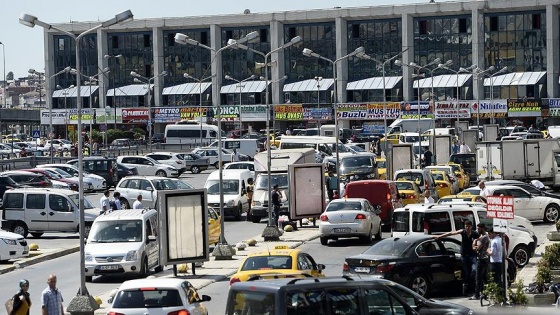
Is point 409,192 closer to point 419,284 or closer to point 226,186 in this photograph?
point 226,186

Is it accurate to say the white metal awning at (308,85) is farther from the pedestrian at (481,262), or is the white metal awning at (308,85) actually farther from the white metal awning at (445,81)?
the pedestrian at (481,262)

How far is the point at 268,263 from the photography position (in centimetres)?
2397

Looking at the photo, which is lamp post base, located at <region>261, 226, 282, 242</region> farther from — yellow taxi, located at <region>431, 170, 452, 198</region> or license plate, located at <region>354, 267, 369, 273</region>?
license plate, located at <region>354, 267, 369, 273</region>

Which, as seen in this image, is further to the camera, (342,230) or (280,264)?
(342,230)

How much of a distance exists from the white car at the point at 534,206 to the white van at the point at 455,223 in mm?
11149

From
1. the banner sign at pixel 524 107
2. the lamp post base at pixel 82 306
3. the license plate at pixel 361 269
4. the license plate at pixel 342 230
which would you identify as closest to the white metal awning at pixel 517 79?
the banner sign at pixel 524 107

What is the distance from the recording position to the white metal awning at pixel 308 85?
4734 inches

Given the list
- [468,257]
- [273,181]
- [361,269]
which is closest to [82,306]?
[361,269]

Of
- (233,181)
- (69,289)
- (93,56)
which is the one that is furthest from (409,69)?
(69,289)

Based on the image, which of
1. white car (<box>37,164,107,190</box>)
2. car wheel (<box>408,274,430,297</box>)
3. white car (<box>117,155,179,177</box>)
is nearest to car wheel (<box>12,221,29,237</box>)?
car wheel (<box>408,274,430,297</box>)

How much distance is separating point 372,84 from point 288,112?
8281 millimetres

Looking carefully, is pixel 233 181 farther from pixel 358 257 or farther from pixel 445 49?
pixel 445 49

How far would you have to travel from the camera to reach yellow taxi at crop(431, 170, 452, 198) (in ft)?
167

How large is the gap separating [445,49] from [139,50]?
106 feet
